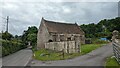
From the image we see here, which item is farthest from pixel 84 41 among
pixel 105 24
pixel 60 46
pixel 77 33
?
pixel 105 24

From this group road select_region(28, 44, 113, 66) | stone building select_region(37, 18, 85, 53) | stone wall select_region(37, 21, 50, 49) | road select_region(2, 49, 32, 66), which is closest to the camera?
road select_region(28, 44, 113, 66)

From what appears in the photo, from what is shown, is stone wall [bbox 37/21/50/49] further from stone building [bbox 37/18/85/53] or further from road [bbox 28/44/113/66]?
road [bbox 28/44/113/66]

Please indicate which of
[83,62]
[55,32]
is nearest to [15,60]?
[83,62]

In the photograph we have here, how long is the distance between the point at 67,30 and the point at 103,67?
4017 cm

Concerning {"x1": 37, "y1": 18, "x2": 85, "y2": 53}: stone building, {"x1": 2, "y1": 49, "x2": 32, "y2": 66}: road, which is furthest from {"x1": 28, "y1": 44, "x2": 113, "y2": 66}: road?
{"x1": 37, "y1": 18, "x2": 85, "y2": 53}: stone building

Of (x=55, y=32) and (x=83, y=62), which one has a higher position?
(x=55, y=32)

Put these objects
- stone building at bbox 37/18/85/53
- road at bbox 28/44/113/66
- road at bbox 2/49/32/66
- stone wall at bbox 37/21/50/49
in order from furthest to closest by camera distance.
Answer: stone wall at bbox 37/21/50/49
stone building at bbox 37/18/85/53
road at bbox 2/49/32/66
road at bbox 28/44/113/66

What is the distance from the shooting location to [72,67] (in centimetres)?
1413

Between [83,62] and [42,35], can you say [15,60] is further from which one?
[42,35]

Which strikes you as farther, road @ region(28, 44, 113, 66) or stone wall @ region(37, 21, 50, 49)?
stone wall @ region(37, 21, 50, 49)

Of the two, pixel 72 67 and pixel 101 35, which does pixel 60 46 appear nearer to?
pixel 72 67

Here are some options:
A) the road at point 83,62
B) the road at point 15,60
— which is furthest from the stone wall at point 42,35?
the road at point 83,62

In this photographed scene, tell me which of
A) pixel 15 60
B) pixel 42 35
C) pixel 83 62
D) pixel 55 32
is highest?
pixel 55 32

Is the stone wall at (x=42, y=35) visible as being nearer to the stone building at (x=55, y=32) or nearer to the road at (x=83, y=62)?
the stone building at (x=55, y=32)
